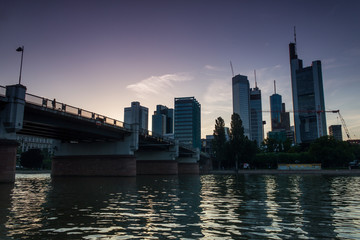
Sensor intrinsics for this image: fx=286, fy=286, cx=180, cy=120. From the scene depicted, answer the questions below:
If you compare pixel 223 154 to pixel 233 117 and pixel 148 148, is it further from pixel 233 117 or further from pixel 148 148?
pixel 148 148

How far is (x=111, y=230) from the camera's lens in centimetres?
931

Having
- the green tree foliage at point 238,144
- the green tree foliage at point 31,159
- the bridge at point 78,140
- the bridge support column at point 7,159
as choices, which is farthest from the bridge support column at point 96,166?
the green tree foliage at point 31,159

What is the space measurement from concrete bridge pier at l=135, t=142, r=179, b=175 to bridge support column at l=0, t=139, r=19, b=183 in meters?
50.6

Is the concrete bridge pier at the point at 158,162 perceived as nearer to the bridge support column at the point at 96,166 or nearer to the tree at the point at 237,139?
the bridge support column at the point at 96,166

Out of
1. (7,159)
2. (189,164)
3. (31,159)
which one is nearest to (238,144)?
(189,164)

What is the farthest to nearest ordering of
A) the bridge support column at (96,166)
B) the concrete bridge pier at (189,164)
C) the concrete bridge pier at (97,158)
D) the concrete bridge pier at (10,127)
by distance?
the concrete bridge pier at (189,164) < the concrete bridge pier at (97,158) < the bridge support column at (96,166) < the concrete bridge pier at (10,127)

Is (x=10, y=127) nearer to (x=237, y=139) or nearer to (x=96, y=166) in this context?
(x=96, y=166)

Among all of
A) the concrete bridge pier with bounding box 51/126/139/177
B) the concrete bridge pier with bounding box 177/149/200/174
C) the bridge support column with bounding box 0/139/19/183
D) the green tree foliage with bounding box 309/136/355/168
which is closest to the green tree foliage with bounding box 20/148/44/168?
the concrete bridge pier with bounding box 177/149/200/174

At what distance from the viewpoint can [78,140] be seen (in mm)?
57938

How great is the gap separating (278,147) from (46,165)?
4829 inches

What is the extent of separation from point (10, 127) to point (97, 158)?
2564cm

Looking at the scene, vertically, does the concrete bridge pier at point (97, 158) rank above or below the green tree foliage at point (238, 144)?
below

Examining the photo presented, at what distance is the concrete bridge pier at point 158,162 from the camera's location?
261 ft

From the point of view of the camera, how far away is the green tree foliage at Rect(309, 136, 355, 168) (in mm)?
109438
